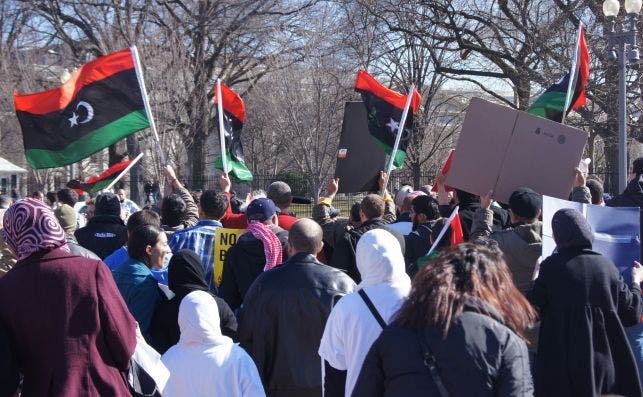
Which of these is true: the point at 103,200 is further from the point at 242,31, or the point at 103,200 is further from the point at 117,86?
the point at 242,31

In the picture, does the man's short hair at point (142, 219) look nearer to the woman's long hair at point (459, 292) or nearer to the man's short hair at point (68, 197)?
the woman's long hair at point (459, 292)

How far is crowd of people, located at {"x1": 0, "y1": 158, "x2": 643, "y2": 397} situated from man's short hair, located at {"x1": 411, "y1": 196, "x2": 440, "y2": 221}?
12mm

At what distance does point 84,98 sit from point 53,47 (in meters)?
24.2

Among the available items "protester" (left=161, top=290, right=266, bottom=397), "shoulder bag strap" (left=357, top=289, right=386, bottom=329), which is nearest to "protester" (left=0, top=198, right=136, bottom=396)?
"protester" (left=161, top=290, right=266, bottom=397)

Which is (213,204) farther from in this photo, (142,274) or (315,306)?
(315,306)

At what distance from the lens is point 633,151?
3569cm

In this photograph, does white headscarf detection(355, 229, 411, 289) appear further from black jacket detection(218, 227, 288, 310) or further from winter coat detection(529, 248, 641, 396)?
black jacket detection(218, 227, 288, 310)

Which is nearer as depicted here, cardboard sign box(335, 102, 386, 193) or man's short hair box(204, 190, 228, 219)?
man's short hair box(204, 190, 228, 219)

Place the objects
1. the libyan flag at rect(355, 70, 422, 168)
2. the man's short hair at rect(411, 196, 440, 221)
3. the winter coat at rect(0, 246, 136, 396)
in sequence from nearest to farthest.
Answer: the winter coat at rect(0, 246, 136, 396) → the man's short hair at rect(411, 196, 440, 221) → the libyan flag at rect(355, 70, 422, 168)

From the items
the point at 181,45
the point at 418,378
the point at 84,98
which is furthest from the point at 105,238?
the point at 181,45

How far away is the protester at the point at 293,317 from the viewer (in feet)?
16.5

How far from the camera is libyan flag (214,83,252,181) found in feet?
35.7

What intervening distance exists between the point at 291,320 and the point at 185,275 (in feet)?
2.32

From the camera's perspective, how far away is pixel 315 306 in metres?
5.03
